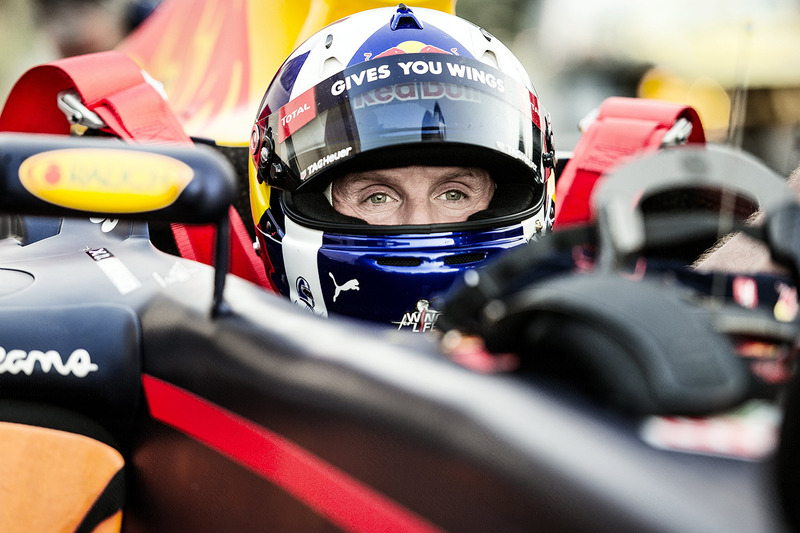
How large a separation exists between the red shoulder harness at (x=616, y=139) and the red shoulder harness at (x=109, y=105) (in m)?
0.76

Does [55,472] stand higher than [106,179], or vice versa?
[106,179]

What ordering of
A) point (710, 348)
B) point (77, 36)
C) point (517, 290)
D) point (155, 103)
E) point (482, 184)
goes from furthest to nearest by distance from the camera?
point (77, 36), point (155, 103), point (482, 184), point (517, 290), point (710, 348)

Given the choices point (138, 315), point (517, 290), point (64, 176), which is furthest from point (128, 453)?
point (517, 290)

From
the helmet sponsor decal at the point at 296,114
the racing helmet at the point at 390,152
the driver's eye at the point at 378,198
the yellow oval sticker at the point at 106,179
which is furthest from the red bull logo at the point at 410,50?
the yellow oval sticker at the point at 106,179

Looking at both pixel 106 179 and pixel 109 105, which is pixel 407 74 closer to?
pixel 109 105

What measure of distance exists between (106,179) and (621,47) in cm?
414

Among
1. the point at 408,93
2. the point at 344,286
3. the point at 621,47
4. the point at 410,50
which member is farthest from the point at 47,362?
the point at 621,47

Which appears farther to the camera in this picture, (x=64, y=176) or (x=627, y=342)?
(x=64, y=176)

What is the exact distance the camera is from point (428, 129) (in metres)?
1.33

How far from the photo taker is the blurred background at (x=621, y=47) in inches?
49.8

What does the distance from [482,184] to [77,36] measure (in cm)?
295

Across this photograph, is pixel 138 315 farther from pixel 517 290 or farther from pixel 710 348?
pixel 710 348

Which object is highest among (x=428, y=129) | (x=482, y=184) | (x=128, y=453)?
(x=428, y=129)

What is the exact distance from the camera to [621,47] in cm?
431
